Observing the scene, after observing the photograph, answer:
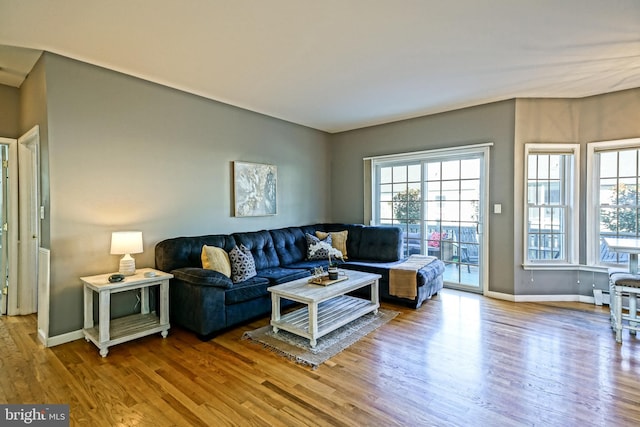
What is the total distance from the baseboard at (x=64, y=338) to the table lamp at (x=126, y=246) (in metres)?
0.69

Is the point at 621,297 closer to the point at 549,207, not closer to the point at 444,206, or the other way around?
the point at 549,207

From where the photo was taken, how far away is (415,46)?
282cm

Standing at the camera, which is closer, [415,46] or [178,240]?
[415,46]

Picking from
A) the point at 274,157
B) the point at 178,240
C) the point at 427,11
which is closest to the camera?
the point at 427,11

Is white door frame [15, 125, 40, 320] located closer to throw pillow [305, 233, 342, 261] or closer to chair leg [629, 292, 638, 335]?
throw pillow [305, 233, 342, 261]

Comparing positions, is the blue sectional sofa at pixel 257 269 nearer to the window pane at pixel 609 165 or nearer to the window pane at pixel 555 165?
the window pane at pixel 555 165

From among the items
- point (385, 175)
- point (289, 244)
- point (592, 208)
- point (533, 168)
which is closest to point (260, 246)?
Result: point (289, 244)

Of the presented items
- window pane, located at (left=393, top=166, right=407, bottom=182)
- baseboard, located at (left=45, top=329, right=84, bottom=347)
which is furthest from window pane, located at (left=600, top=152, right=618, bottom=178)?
baseboard, located at (left=45, top=329, right=84, bottom=347)

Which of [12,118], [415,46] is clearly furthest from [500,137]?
[12,118]

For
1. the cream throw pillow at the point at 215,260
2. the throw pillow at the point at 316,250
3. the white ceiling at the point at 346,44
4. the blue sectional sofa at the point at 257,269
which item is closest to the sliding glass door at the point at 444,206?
the blue sectional sofa at the point at 257,269

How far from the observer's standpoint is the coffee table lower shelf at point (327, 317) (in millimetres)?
3022

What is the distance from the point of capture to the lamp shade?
3051 millimetres

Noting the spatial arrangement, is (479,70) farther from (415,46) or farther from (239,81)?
(239,81)

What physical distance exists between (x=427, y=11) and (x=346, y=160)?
12.5 feet
